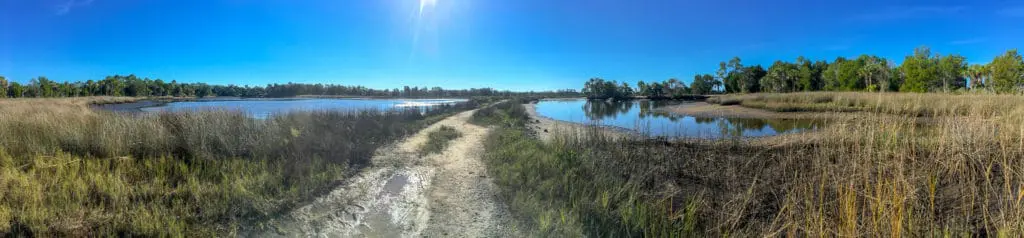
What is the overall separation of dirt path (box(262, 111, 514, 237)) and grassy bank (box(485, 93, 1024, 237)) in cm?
46

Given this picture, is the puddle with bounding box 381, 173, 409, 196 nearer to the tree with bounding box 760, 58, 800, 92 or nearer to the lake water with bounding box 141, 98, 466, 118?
the lake water with bounding box 141, 98, 466, 118

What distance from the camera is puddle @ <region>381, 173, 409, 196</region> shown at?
20.0ft

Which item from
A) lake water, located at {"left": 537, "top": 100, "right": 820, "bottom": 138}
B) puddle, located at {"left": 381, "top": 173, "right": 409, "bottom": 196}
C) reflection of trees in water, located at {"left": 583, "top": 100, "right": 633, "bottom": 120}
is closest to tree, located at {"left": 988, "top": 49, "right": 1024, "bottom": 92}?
lake water, located at {"left": 537, "top": 100, "right": 820, "bottom": 138}

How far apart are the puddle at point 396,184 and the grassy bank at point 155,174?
89 cm

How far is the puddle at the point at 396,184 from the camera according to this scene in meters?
6.09

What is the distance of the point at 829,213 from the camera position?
362 cm

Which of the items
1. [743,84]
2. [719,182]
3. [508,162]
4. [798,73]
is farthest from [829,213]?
[743,84]

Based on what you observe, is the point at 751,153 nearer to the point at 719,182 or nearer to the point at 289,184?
the point at 719,182

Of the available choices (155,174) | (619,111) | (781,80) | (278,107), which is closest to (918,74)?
(781,80)

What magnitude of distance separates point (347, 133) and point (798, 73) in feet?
297

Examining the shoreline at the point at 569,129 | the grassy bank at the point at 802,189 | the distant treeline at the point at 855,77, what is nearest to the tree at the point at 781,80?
the distant treeline at the point at 855,77

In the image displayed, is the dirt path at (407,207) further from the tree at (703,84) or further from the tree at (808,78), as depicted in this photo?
the tree at (703,84)

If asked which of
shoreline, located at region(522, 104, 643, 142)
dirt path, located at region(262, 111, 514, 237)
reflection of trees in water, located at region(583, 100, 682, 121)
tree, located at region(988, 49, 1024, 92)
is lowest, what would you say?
dirt path, located at region(262, 111, 514, 237)

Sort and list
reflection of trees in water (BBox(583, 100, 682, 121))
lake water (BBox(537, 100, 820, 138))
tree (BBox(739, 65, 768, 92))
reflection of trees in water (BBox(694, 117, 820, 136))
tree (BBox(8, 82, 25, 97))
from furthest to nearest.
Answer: tree (BBox(739, 65, 768, 92)) < tree (BBox(8, 82, 25, 97)) < reflection of trees in water (BBox(583, 100, 682, 121)) < reflection of trees in water (BBox(694, 117, 820, 136)) < lake water (BBox(537, 100, 820, 138))
